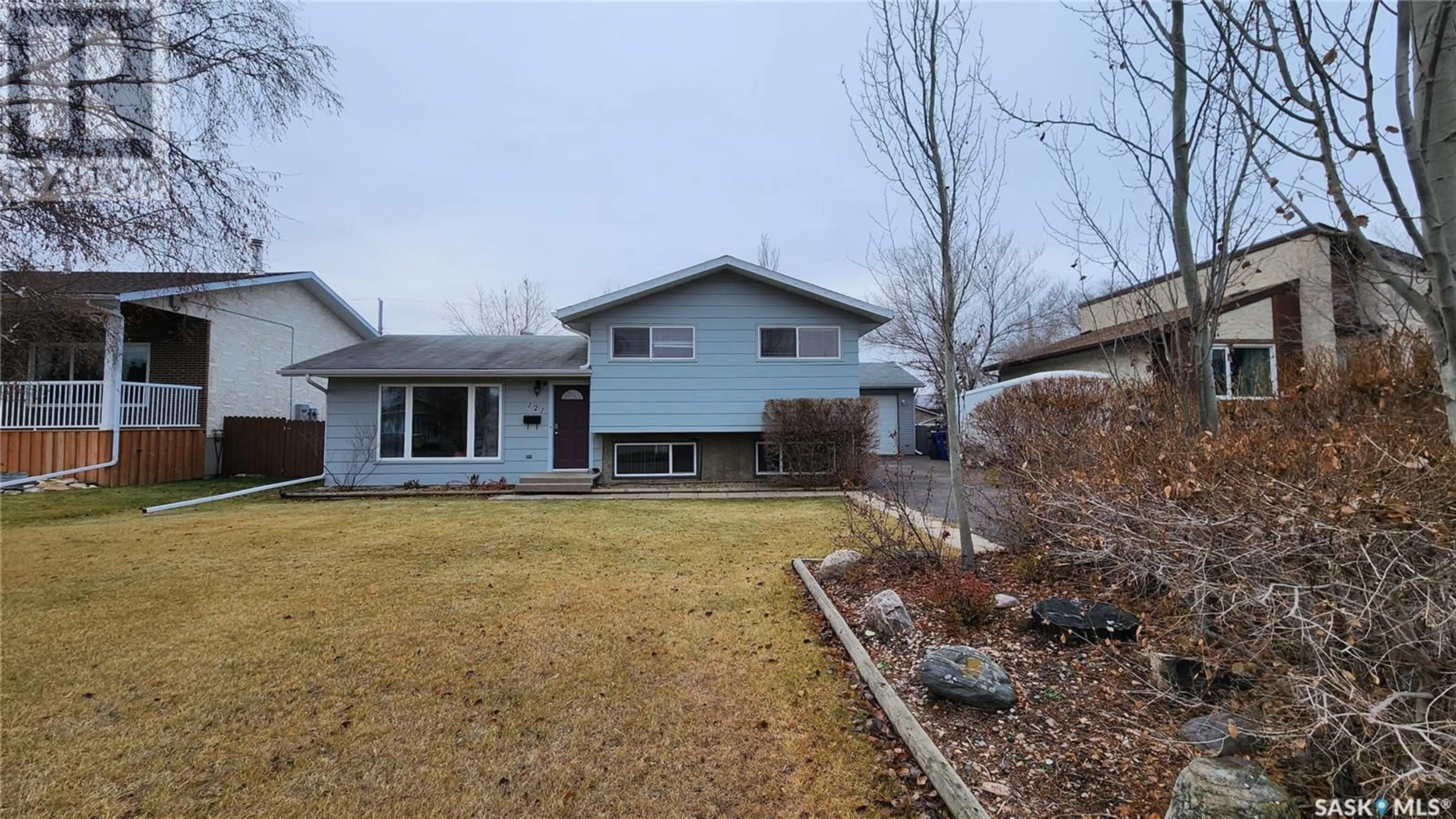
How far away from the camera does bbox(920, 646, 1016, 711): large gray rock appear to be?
265cm

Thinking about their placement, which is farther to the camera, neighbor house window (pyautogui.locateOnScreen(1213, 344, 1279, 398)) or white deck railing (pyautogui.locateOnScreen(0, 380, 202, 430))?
white deck railing (pyautogui.locateOnScreen(0, 380, 202, 430))

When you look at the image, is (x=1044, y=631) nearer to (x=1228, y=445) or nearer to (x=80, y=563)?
(x=1228, y=445)

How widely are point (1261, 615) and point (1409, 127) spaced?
1.85m

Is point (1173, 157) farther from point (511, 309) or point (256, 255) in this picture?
point (511, 309)

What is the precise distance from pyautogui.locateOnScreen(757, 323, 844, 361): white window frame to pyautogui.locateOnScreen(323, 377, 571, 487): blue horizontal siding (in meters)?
5.09

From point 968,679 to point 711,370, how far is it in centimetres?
1005

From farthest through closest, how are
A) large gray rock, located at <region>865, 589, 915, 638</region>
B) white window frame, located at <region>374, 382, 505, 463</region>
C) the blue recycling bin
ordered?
1. the blue recycling bin
2. white window frame, located at <region>374, 382, 505, 463</region>
3. large gray rock, located at <region>865, 589, 915, 638</region>

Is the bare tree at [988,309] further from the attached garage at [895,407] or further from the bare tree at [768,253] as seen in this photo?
the bare tree at [768,253]

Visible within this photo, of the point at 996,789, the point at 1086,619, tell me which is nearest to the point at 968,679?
the point at 996,789

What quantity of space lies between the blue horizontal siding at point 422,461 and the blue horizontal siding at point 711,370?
1.43 metres

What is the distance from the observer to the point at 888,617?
3637 millimetres

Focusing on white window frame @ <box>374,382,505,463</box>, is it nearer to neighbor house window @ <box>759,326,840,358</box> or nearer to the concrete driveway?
neighbor house window @ <box>759,326,840,358</box>

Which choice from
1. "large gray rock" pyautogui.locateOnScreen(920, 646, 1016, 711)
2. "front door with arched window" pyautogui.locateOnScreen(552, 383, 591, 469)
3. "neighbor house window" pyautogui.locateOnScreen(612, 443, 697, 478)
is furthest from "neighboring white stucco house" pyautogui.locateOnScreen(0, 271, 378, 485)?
"large gray rock" pyautogui.locateOnScreen(920, 646, 1016, 711)

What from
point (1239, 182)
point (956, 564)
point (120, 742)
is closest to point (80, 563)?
point (120, 742)
